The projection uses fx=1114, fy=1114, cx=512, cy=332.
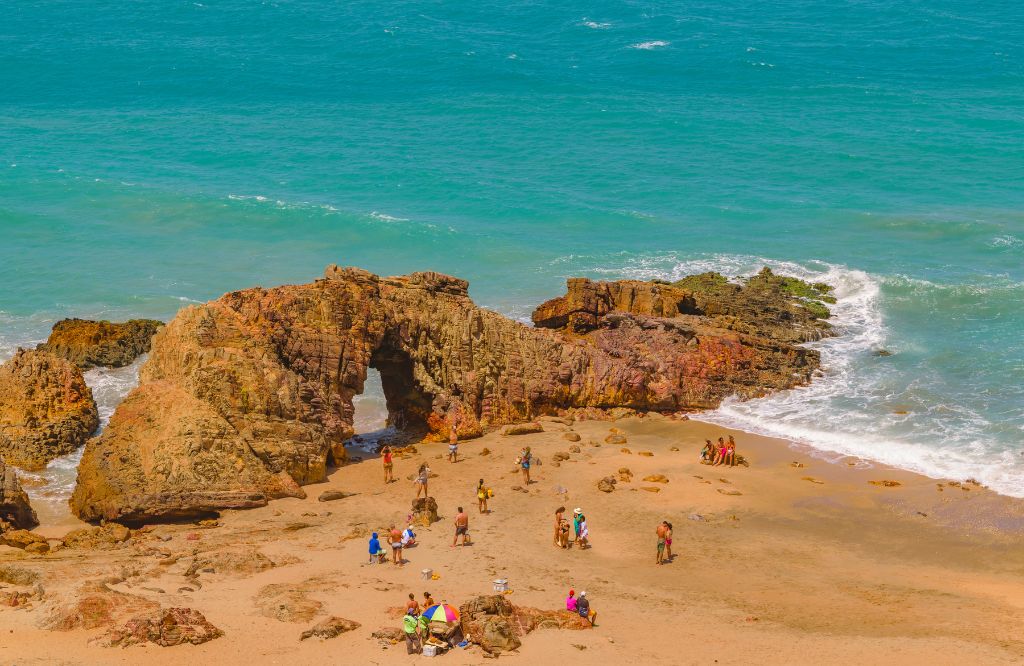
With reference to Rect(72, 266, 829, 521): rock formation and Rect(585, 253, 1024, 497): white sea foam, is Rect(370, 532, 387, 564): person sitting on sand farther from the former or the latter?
Rect(585, 253, 1024, 497): white sea foam

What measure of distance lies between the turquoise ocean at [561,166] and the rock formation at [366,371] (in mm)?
2307

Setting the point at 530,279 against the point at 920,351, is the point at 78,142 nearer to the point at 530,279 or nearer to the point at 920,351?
the point at 530,279

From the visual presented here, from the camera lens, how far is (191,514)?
24.6 metres

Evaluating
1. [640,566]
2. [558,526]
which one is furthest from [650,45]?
[640,566]

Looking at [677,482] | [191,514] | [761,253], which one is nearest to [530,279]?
[761,253]

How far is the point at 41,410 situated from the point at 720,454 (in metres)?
18.0

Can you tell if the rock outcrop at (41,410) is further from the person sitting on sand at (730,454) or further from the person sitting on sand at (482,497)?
the person sitting on sand at (730,454)

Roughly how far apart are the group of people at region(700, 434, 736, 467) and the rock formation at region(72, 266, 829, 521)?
3.75 metres

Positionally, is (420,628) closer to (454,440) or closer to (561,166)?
(454,440)

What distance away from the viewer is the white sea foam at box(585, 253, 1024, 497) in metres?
27.5

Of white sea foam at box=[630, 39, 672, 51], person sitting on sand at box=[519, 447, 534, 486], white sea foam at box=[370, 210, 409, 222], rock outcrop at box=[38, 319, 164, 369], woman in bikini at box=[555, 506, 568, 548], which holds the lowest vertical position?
woman in bikini at box=[555, 506, 568, 548]

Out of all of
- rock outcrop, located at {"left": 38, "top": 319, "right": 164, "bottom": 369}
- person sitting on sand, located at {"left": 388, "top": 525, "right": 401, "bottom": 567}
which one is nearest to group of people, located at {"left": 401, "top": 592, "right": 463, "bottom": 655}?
person sitting on sand, located at {"left": 388, "top": 525, "right": 401, "bottom": 567}

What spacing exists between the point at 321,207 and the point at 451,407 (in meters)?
25.7

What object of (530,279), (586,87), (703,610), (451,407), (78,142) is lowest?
(703,610)
